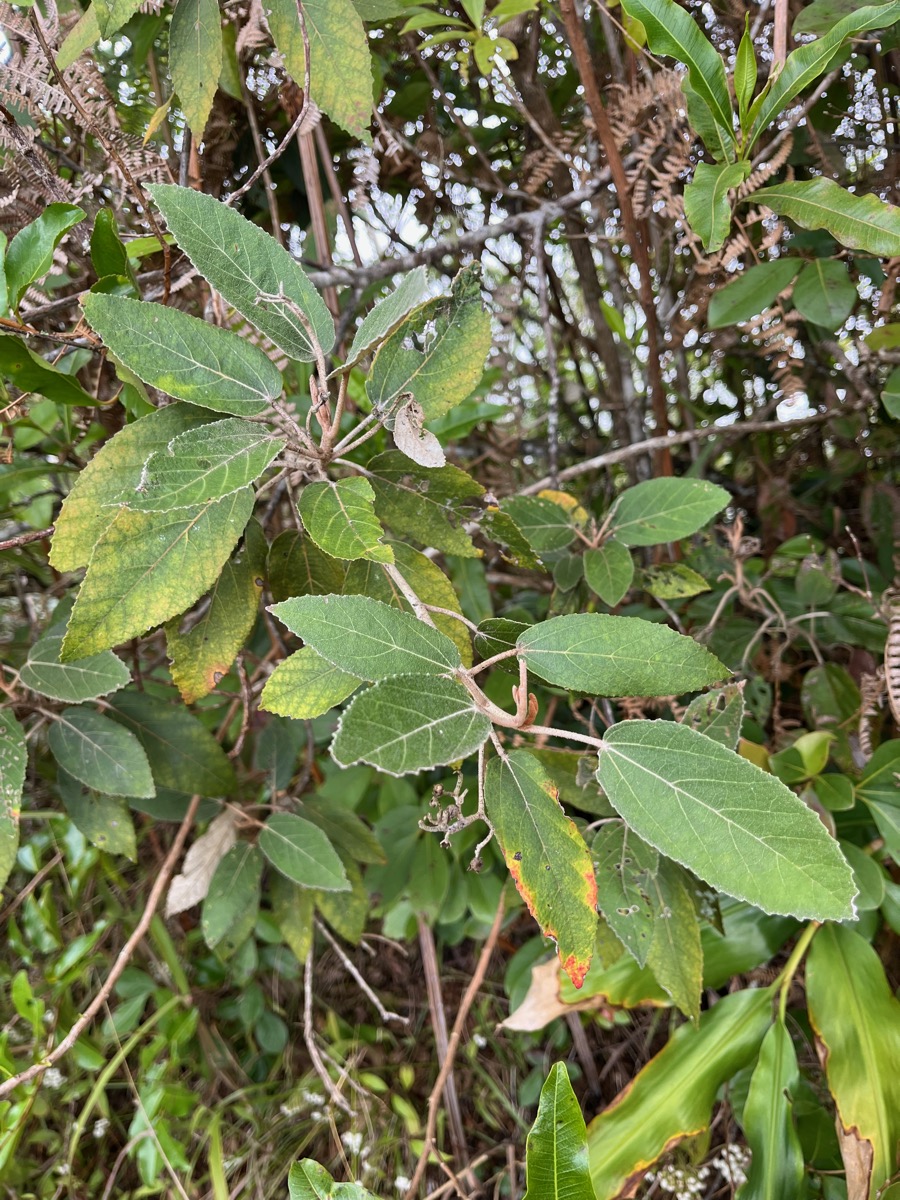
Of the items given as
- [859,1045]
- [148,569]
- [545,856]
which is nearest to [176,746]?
[148,569]

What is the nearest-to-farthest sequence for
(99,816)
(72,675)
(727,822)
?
(727,822)
(72,675)
(99,816)

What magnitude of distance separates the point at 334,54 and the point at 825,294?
0.50 m

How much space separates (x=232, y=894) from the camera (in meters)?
0.82

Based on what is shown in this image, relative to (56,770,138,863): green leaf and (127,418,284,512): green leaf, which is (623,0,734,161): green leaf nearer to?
(127,418,284,512): green leaf

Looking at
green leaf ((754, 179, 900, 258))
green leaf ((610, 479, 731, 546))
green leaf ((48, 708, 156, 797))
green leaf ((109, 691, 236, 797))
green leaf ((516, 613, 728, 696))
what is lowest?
green leaf ((109, 691, 236, 797))

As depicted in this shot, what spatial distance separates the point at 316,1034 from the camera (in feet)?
4.15

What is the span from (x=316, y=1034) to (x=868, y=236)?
134 centimetres

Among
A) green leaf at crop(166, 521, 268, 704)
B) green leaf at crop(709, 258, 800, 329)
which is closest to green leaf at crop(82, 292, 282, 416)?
green leaf at crop(166, 521, 268, 704)

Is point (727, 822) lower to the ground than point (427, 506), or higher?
lower

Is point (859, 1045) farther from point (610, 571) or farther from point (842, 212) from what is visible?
point (842, 212)

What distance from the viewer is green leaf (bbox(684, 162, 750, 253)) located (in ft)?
1.74

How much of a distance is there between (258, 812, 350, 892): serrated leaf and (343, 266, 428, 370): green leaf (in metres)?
0.48

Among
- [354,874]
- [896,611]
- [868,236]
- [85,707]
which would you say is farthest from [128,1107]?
[868,236]

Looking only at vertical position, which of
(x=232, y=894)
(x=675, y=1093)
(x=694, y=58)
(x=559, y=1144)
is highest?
(x=694, y=58)
